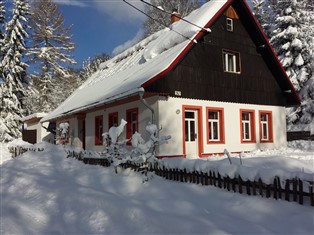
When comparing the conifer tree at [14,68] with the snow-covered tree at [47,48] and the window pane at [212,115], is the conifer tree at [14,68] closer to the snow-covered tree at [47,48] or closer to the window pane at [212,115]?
the snow-covered tree at [47,48]

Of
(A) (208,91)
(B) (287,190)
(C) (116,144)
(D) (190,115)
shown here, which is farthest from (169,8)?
(B) (287,190)

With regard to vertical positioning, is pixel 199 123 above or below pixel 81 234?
above

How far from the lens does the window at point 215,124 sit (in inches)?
611

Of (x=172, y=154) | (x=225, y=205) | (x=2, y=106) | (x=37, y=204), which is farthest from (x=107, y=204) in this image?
(x=2, y=106)

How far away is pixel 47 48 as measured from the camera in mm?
37594

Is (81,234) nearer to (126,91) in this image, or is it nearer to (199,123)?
(126,91)

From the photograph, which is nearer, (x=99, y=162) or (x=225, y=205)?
(x=225, y=205)

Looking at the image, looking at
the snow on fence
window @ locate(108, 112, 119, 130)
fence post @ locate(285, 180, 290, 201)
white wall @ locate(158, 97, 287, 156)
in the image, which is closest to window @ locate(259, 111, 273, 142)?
white wall @ locate(158, 97, 287, 156)

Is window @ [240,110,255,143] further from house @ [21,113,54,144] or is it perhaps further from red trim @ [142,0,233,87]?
house @ [21,113,54,144]

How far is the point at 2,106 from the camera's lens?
3028 cm

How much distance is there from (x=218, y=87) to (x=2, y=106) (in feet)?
74.8

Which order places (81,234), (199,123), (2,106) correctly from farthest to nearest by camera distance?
(2,106) → (199,123) → (81,234)

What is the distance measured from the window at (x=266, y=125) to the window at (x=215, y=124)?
11.3ft

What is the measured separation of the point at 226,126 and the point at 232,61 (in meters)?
3.66
